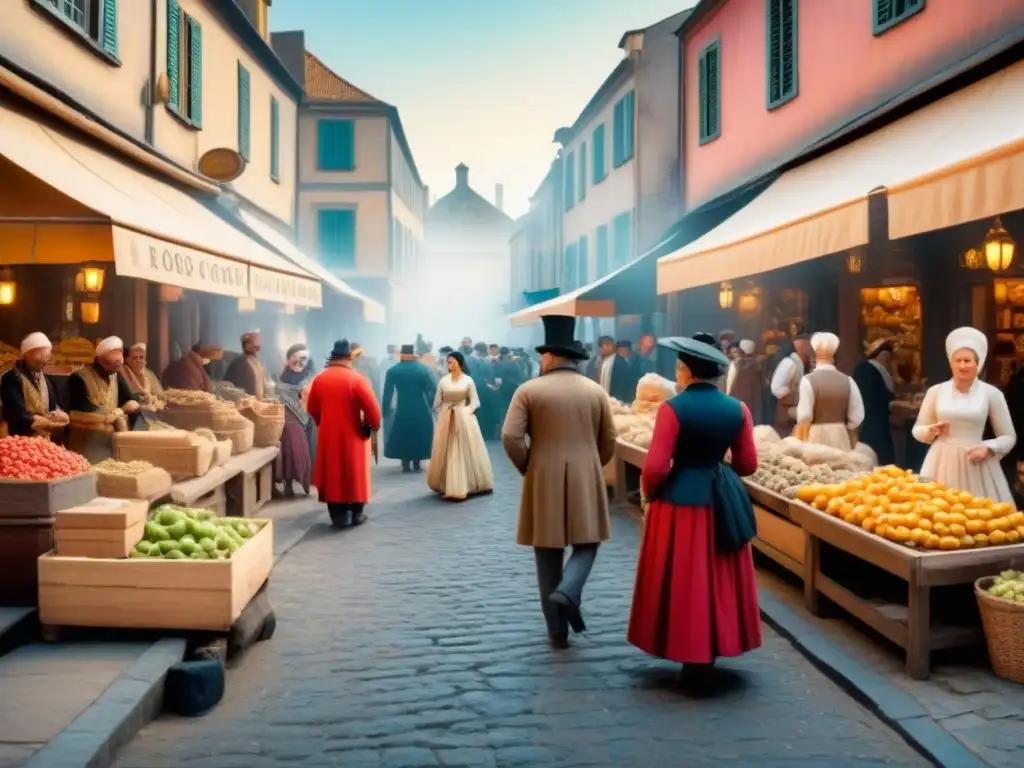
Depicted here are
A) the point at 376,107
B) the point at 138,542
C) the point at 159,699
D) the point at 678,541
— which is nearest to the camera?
the point at 159,699

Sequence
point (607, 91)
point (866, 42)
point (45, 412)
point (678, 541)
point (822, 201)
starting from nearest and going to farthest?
point (678, 541)
point (45, 412)
point (822, 201)
point (866, 42)
point (607, 91)

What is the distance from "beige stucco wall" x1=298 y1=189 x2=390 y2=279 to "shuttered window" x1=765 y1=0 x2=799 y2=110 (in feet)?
65.2

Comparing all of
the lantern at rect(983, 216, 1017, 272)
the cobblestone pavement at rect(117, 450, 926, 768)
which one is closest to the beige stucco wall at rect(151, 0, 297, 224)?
the cobblestone pavement at rect(117, 450, 926, 768)

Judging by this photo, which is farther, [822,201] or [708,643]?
[822,201]

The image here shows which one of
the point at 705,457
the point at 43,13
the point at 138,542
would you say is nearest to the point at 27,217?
the point at 43,13

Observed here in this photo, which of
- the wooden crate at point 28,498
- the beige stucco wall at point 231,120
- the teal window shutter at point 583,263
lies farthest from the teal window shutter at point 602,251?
the wooden crate at point 28,498

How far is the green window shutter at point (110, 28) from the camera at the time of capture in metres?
11.4

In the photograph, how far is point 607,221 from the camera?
25.2 meters

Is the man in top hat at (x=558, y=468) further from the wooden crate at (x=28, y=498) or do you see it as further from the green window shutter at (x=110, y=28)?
the green window shutter at (x=110, y=28)

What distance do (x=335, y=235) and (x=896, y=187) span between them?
27.4m

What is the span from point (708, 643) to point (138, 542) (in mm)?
3381

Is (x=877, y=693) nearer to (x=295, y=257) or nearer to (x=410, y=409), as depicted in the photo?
(x=410, y=409)

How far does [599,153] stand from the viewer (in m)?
26.4

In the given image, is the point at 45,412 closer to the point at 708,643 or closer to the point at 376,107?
the point at 708,643
